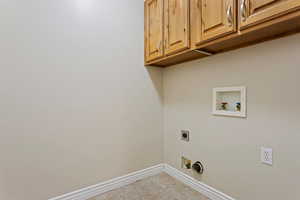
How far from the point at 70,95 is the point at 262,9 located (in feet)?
5.40

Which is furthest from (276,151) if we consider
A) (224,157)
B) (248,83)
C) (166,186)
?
(166,186)

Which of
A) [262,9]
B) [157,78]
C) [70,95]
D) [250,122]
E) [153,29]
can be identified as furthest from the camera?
[157,78]

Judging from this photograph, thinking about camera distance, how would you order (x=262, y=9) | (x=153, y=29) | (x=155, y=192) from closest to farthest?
(x=262, y=9)
(x=155, y=192)
(x=153, y=29)

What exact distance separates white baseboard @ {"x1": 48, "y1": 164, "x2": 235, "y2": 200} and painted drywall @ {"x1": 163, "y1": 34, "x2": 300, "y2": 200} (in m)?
0.08

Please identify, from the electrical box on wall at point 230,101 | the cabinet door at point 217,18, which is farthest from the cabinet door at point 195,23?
the electrical box on wall at point 230,101

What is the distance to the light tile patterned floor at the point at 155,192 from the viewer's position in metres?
1.54

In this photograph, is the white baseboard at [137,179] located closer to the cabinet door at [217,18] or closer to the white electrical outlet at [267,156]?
the white electrical outlet at [267,156]

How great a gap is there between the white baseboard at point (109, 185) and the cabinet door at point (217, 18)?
1701mm

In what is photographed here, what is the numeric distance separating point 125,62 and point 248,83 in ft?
4.19

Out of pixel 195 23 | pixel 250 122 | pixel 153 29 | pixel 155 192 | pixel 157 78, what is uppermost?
pixel 153 29

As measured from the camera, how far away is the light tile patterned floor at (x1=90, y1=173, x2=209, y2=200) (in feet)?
5.04

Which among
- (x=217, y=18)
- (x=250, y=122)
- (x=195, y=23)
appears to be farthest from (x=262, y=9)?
(x=250, y=122)

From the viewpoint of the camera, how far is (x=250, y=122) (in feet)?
4.08

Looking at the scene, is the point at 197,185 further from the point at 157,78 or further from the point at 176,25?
the point at 176,25
